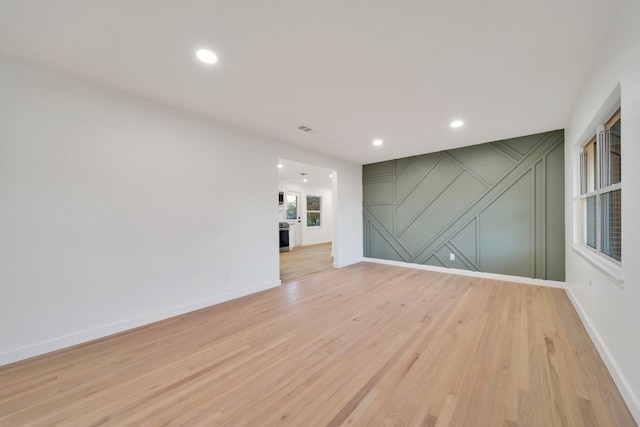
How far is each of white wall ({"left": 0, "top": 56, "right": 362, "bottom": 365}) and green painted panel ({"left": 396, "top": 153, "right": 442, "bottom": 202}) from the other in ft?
11.4

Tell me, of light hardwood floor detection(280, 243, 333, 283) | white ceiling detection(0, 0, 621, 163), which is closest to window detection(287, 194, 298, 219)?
light hardwood floor detection(280, 243, 333, 283)

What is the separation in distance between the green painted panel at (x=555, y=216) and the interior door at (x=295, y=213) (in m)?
6.95

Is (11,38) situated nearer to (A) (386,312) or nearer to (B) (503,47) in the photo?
(B) (503,47)

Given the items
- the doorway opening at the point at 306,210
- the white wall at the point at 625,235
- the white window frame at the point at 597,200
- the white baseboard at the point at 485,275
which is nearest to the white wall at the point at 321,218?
the doorway opening at the point at 306,210

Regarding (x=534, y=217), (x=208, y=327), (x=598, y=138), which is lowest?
(x=208, y=327)

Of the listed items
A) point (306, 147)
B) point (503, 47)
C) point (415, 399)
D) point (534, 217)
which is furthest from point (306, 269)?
point (503, 47)

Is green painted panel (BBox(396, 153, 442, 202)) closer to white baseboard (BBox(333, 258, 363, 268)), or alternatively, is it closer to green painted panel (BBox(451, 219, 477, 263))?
green painted panel (BBox(451, 219, 477, 263))

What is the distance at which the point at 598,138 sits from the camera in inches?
86.7

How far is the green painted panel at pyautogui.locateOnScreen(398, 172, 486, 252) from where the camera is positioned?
4543 mm

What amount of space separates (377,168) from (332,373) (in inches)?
192

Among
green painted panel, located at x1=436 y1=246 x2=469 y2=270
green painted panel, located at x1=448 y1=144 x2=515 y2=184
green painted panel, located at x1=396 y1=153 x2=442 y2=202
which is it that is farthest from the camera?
green painted panel, located at x1=396 y1=153 x2=442 y2=202

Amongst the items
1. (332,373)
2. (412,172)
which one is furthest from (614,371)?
(412,172)

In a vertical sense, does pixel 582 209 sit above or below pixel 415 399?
above

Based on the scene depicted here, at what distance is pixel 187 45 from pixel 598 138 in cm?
362
